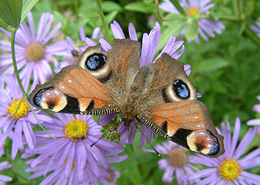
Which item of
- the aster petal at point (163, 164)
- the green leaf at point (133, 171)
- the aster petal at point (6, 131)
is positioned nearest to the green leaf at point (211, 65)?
the aster petal at point (163, 164)

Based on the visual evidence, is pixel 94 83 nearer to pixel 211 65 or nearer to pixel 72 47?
pixel 72 47

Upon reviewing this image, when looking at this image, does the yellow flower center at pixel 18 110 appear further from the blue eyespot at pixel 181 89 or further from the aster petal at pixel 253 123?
the aster petal at pixel 253 123

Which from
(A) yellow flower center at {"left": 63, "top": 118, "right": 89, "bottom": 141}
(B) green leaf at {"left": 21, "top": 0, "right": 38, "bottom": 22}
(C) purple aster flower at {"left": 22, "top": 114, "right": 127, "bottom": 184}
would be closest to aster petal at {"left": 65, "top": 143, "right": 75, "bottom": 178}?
(C) purple aster flower at {"left": 22, "top": 114, "right": 127, "bottom": 184}

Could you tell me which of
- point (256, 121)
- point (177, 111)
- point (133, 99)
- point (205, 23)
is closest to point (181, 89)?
point (177, 111)

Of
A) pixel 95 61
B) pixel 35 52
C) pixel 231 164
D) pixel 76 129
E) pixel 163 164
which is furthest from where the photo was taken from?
pixel 35 52

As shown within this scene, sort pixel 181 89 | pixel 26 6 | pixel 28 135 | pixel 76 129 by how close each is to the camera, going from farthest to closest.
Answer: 1. pixel 76 129
2. pixel 28 135
3. pixel 181 89
4. pixel 26 6
